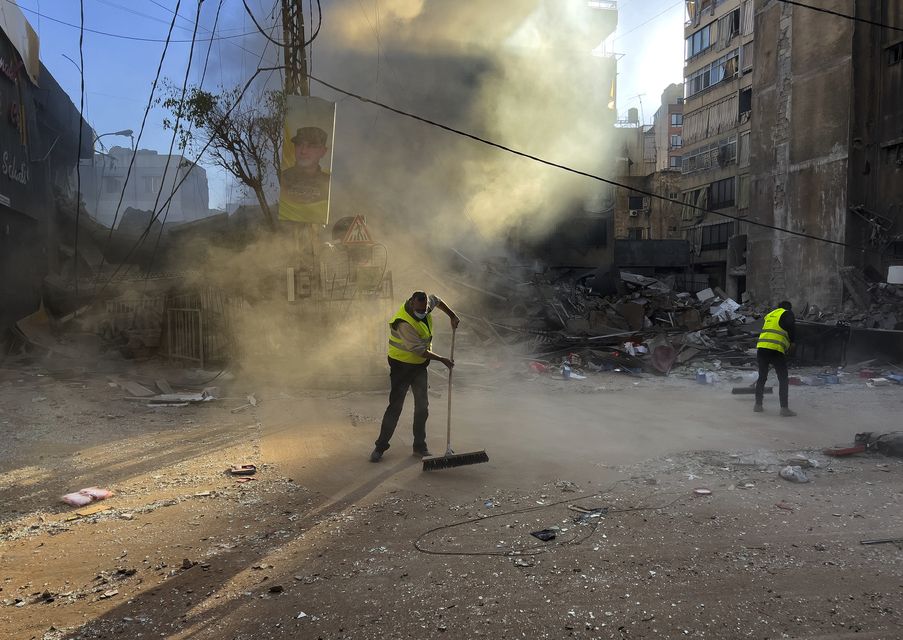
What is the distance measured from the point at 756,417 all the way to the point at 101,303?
37.5 feet

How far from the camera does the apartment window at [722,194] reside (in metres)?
29.1

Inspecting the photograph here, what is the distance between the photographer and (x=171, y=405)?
7441 millimetres

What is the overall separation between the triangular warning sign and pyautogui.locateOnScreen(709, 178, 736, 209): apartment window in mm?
25677

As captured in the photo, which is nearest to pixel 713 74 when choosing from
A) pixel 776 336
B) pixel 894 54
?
pixel 894 54

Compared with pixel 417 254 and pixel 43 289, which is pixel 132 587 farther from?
pixel 417 254

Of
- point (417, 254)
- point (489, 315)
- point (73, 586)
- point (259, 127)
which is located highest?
point (259, 127)

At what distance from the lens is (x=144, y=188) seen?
48375 mm

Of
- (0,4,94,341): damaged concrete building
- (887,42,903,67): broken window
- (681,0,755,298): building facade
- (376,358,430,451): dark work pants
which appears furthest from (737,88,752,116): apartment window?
(376,358,430,451): dark work pants

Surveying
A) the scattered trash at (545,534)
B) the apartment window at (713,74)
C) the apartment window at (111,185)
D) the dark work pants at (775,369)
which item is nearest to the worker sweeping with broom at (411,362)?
the scattered trash at (545,534)

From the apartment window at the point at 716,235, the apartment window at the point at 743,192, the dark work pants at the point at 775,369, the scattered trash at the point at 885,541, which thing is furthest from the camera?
the apartment window at the point at 716,235

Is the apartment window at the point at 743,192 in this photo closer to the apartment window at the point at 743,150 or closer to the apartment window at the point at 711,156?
the apartment window at the point at 743,150

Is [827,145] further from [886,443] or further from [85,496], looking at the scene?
[85,496]

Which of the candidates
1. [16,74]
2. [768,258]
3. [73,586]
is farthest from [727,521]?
[768,258]

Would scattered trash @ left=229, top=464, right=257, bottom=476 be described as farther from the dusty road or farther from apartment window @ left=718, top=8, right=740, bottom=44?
apartment window @ left=718, top=8, right=740, bottom=44
